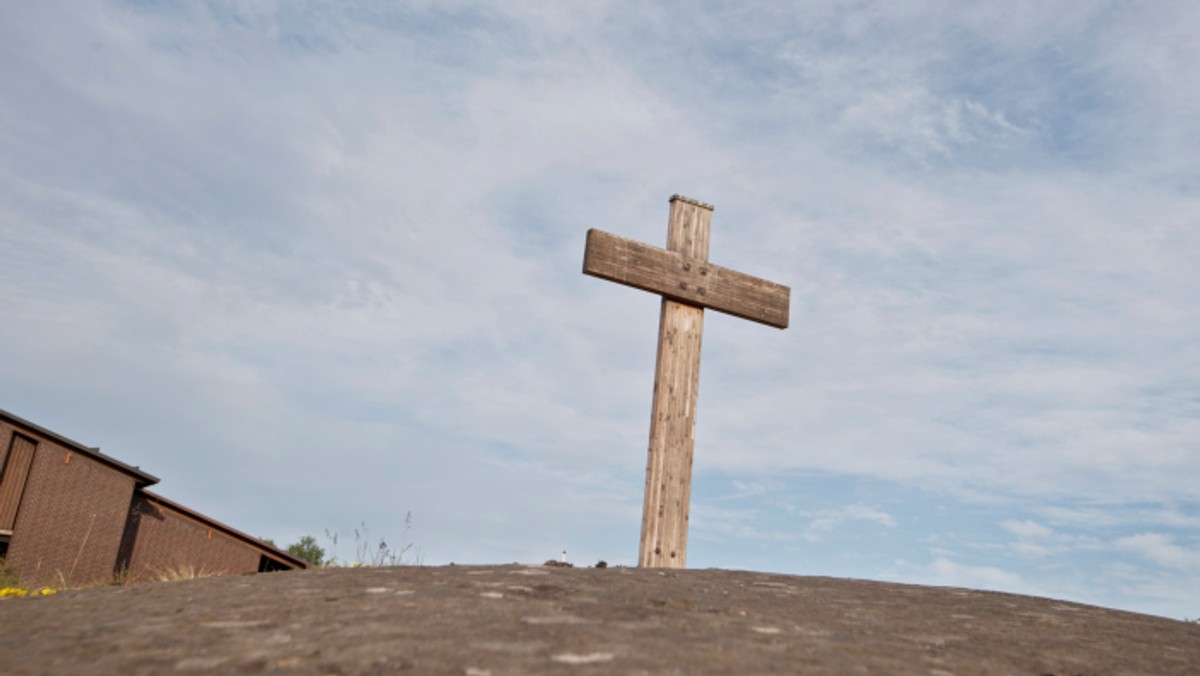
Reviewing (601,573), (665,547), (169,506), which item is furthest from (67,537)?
(601,573)

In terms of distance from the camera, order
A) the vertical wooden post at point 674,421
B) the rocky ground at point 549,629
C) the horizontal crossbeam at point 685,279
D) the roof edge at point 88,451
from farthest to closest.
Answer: the roof edge at point 88,451
the horizontal crossbeam at point 685,279
the vertical wooden post at point 674,421
the rocky ground at point 549,629

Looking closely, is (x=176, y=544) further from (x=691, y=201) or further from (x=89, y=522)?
(x=691, y=201)

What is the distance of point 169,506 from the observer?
28.4 m

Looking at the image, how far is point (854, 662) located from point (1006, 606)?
251 cm

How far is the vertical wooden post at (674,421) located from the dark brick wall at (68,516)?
21.1 meters

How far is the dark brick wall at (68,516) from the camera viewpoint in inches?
1003

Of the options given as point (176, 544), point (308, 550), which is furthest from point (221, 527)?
point (308, 550)

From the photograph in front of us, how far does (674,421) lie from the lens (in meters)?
9.66

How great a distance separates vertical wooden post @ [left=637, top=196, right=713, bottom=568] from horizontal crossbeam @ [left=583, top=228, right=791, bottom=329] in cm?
16

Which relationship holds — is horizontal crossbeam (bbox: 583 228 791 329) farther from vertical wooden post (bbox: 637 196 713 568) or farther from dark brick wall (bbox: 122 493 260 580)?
dark brick wall (bbox: 122 493 260 580)

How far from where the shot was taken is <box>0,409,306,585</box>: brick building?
2539cm

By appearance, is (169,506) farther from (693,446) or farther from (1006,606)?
(1006,606)

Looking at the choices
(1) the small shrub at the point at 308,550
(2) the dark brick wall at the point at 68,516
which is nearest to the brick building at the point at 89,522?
(2) the dark brick wall at the point at 68,516

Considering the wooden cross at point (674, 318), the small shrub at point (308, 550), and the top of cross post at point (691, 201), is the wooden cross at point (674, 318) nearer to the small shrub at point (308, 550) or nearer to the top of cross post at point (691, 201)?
the top of cross post at point (691, 201)
